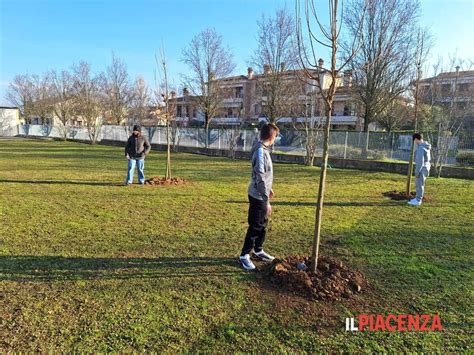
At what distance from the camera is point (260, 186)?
12.7 feet

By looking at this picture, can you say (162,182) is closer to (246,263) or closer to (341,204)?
(341,204)

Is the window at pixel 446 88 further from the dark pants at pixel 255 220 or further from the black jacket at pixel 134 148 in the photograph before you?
the dark pants at pixel 255 220

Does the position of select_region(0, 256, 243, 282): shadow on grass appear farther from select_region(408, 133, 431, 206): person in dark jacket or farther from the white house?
the white house

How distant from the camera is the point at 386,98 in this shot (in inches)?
810

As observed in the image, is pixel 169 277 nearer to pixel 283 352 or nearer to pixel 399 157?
pixel 283 352

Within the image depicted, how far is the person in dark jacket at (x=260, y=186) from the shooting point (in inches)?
151

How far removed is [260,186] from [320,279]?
1.27 m

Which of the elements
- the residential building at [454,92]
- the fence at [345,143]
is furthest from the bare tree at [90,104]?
the residential building at [454,92]

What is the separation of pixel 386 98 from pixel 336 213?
54.6 feet

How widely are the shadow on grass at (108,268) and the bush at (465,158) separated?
13882 mm

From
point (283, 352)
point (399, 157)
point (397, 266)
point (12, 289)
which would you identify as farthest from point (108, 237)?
point (399, 157)

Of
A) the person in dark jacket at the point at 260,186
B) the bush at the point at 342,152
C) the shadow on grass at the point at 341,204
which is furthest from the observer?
the bush at the point at 342,152

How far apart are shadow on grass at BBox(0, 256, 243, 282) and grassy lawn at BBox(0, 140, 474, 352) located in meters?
0.01

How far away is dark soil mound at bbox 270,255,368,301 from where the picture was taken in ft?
11.2
